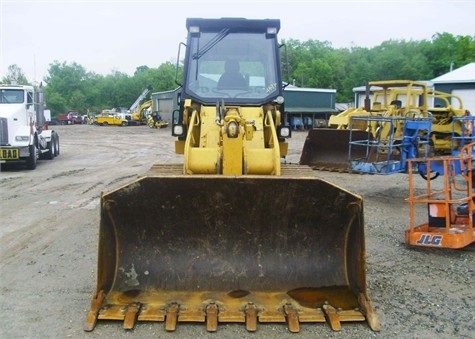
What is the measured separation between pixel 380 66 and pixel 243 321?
1927 inches

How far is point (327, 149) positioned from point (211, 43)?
22.0 feet

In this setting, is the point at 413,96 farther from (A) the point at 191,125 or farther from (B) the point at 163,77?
(B) the point at 163,77

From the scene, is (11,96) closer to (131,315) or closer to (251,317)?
(131,315)

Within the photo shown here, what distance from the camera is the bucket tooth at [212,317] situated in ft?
13.2

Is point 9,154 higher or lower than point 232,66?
lower

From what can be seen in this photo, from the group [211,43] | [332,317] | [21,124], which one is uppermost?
[211,43]

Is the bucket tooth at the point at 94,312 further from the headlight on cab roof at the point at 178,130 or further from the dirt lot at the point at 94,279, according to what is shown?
the headlight on cab roof at the point at 178,130

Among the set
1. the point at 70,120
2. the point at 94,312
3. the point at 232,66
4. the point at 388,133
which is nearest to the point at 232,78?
the point at 232,66

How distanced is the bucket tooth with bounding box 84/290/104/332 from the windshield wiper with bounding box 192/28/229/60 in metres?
3.18

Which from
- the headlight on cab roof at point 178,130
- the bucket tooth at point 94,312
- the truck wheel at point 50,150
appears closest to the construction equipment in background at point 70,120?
the truck wheel at point 50,150

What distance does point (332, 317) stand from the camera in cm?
414

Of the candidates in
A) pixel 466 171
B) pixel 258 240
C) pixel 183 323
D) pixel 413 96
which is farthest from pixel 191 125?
pixel 413 96

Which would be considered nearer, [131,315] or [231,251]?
[131,315]

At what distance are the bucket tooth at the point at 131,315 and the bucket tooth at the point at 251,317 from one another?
0.88 metres
